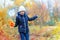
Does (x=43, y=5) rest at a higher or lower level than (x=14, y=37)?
higher

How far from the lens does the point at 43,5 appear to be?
5.57ft

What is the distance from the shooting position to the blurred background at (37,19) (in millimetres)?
1681

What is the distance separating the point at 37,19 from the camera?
1.69 m

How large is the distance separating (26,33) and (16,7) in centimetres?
22

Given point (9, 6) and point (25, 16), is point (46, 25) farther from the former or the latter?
point (9, 6)

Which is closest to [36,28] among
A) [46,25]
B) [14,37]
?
[46,25]

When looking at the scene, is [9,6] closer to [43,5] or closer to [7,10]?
[7,10]

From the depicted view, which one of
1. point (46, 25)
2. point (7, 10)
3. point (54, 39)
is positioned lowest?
point (54, 39)

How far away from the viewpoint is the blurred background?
1.68 meters

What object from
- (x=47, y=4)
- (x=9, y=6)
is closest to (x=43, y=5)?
(x=47, y=4)

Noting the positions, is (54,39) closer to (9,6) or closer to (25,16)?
(25,16)

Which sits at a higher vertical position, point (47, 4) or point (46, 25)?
point (47, 4)

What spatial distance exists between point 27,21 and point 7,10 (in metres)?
0.18

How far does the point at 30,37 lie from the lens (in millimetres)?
1682
